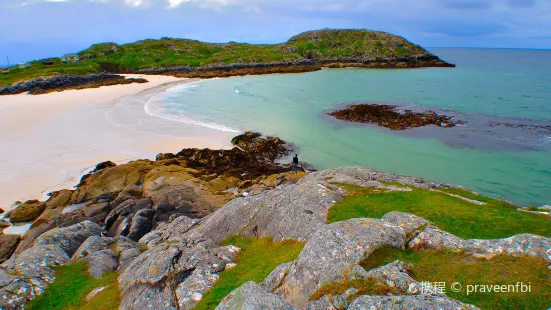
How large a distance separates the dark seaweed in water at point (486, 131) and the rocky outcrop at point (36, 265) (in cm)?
4894

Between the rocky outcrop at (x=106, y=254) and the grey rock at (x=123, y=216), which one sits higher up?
the rocky outcrop at (x=106, y=254)

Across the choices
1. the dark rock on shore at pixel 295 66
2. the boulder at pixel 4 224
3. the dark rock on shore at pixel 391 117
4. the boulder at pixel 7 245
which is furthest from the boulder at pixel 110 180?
the dark rock on shore at pixel 295 66

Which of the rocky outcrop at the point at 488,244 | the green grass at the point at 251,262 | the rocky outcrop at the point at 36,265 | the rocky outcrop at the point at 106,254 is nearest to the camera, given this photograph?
the rocky outcrop at the point at 488,244

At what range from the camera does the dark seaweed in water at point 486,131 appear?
153 ft

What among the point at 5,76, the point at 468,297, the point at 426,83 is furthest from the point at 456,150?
the point at 5,76

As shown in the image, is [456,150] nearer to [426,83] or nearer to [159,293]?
[159,293]

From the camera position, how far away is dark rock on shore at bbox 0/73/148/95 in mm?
A: 93500

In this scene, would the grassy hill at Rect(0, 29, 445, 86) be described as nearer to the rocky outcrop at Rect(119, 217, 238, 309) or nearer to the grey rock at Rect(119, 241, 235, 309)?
the rocky outcrop at Rect(119, 217, 238, 309)

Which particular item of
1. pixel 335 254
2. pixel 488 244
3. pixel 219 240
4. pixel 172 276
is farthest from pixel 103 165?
pixel 488 244

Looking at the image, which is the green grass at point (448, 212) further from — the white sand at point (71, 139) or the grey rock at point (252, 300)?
the white sand at point (71, 139)

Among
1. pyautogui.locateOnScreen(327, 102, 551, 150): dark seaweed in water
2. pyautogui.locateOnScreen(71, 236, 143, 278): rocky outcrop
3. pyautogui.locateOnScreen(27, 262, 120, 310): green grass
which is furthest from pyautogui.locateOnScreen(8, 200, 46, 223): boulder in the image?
pyautogui.locateOnScreen(327, 102, 551, 150): dark seaweed in water

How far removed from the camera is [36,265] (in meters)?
17.9

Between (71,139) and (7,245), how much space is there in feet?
91.6

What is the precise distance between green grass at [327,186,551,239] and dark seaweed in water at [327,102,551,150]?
1239 inches
